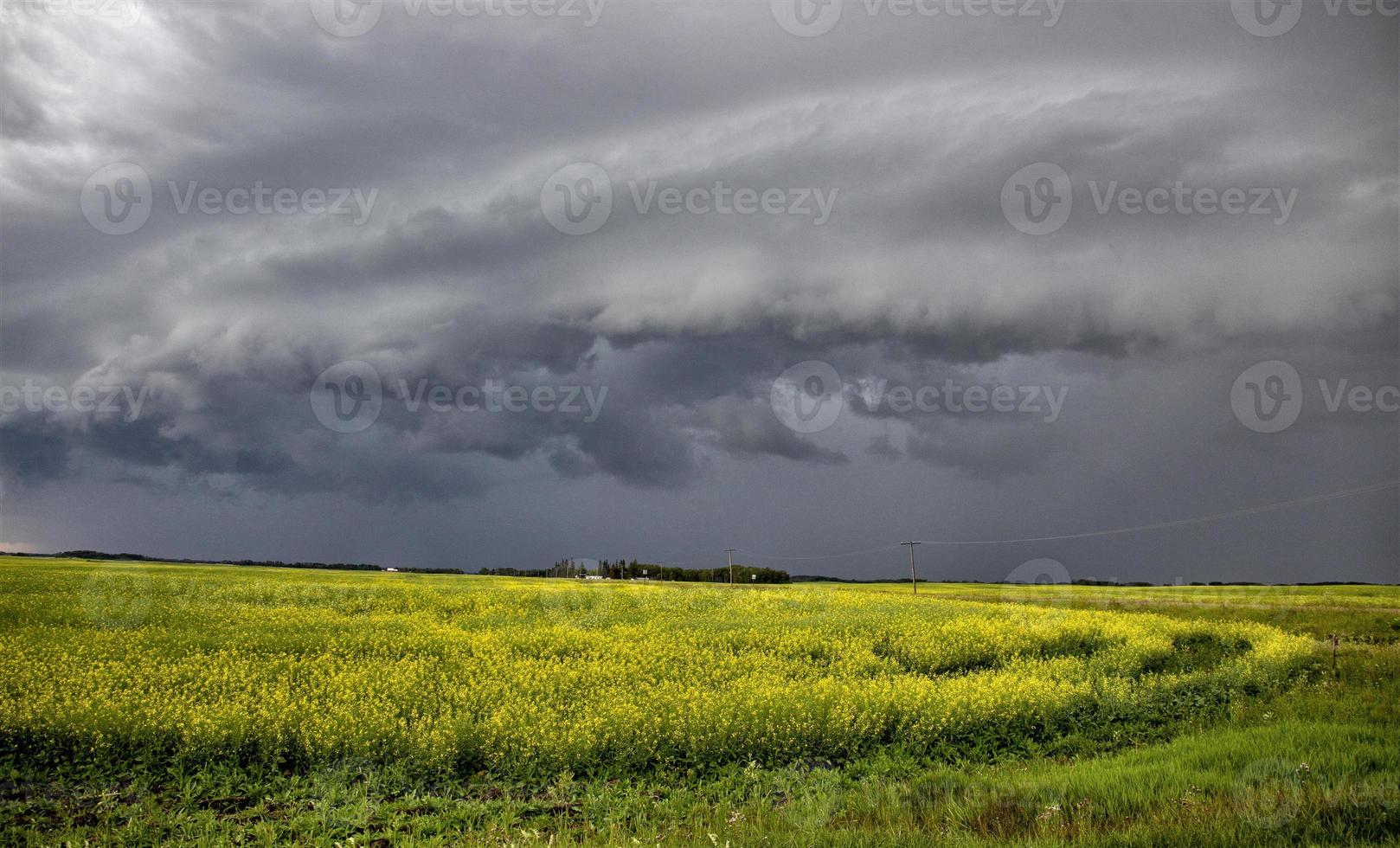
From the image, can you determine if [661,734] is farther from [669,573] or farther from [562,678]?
[669,573]

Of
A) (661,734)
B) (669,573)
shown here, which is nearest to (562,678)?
(661,734)

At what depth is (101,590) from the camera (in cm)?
2630

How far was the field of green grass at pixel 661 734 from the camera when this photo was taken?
8430 millimetres

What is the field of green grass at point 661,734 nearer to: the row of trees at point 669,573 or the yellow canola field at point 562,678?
the yellow canola field at point 562,678

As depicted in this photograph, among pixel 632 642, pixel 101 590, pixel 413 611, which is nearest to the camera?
pixel 632 642

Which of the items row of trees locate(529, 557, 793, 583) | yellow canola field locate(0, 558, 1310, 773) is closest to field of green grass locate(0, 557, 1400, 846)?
yellow canola field locate(0, 558, 1310, 773)

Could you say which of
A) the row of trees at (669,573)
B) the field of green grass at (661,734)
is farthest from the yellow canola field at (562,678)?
the row of trees at (669,573)

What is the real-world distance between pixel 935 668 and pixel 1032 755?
6.54 m

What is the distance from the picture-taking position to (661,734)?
12.0m

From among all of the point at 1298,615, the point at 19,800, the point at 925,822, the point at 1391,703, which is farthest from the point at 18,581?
the point at 1298,615

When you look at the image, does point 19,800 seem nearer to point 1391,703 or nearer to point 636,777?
point 636,777

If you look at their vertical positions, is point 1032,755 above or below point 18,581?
below

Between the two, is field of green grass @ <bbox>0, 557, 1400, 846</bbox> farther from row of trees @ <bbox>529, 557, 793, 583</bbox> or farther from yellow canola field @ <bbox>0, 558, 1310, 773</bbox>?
row of trees @ <bbox>529, 557, 793, 583</bbox>

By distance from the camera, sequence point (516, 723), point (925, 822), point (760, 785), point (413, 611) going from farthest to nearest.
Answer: point (413, 611) → point (516, 723) → point (760, 785) → point (925, 822)
